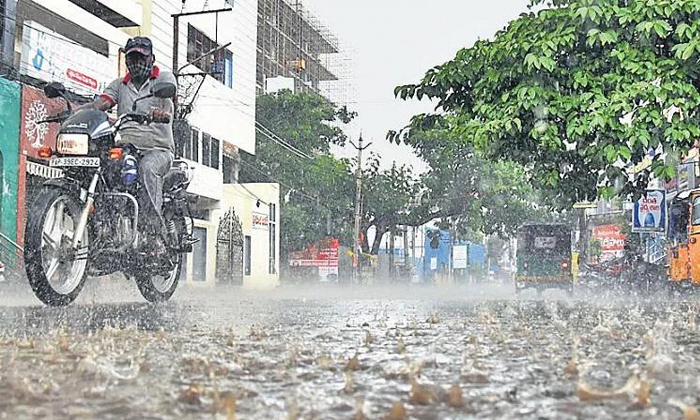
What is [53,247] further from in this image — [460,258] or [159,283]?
[460,258]

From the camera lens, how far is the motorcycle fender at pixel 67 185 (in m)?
5.95

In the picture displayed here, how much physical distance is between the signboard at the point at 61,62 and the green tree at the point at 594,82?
35.7 ft

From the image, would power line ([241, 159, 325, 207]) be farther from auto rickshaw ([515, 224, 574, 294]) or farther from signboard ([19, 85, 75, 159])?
signboard ([19, 85, 75, 159])

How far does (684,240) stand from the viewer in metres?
20.7

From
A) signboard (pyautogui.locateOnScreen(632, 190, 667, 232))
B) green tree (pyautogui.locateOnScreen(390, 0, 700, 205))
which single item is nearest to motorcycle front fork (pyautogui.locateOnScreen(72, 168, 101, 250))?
green tree (pyautogui.locateOnScreen(390, 0, 700, 205))

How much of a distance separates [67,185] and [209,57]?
26070 mm

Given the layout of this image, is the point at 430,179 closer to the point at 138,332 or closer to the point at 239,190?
the point at 239,190

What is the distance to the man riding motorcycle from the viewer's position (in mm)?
6289

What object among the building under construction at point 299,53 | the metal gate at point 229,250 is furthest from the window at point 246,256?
the building under construction at point 299,53

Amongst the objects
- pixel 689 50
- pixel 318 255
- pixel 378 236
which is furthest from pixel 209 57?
pixel 689 50

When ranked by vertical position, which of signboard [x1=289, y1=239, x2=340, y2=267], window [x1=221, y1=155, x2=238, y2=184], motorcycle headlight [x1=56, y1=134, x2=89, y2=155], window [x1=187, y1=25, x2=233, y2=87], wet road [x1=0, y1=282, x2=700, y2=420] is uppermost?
window [x1=187, y1=25, x2=233, y2=87]

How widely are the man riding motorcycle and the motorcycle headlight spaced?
42 centimetres

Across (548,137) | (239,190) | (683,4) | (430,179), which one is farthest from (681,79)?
(430,179)

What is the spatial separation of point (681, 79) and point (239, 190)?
28.2 meters
